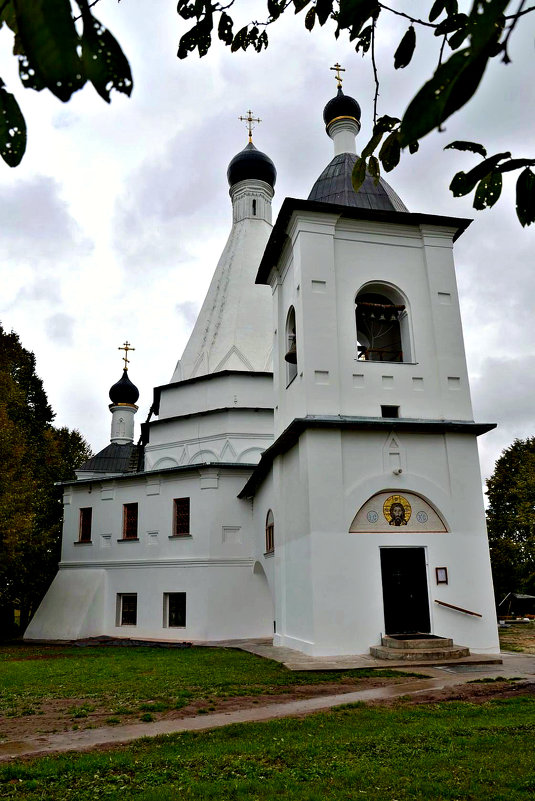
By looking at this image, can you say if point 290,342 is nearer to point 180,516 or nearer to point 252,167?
point 180,516

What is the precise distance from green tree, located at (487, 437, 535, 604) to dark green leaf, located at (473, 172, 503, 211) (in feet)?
94.7

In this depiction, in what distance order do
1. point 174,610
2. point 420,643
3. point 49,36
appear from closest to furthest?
point 49,36 → point 420,643 → point 174,610

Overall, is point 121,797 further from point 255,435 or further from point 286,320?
point 255,435

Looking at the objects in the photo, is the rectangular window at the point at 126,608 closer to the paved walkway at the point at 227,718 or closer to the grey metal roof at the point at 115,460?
the grey metal roof at the point at 115,460

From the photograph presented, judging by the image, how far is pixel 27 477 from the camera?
2238cm

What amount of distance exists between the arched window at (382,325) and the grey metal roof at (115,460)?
1468 cm

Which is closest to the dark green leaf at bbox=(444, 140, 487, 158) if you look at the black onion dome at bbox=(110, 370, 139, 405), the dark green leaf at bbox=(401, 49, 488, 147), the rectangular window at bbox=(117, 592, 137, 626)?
the dark green leaf at bbox=(401, 49, 488, 147)

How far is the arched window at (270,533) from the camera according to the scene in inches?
653

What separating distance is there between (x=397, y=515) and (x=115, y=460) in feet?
58.7

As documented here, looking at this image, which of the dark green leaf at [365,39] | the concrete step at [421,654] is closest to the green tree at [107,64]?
the dark green leaf at [365,39]

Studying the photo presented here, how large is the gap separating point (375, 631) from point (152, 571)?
10334 mm

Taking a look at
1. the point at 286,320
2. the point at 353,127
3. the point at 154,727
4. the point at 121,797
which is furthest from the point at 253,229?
the point at 121,797

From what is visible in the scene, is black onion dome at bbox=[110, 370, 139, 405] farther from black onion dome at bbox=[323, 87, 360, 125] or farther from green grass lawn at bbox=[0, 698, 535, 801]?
green grass lawn at bbox=[0, 698, 535, 801]

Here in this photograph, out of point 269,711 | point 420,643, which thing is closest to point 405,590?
point 420,643
